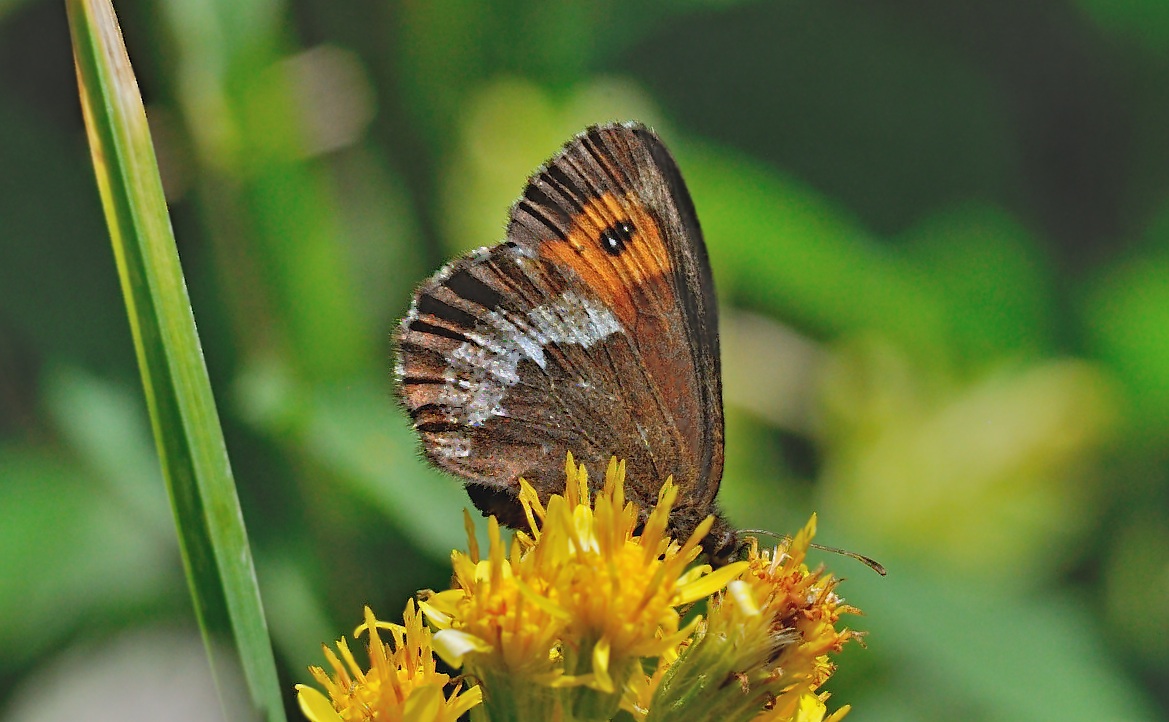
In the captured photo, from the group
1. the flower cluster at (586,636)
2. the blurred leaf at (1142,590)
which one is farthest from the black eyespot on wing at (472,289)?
the blurred leaf at (1142,590)

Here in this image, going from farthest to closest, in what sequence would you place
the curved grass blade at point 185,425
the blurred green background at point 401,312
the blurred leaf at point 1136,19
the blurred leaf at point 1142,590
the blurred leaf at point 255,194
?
the blurred leaf at point 1136,19
the blurred leaf at point 1142,590
the blurred leaf at point 255,194
the blurred green background at point 401,312
the curved grass blade at point 185,425

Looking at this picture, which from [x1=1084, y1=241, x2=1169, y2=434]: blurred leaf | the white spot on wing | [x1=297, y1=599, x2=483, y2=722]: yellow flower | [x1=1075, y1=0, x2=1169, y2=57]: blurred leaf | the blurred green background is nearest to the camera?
[x1=297, y1=599, x2=483, y2=722]: yellow flower

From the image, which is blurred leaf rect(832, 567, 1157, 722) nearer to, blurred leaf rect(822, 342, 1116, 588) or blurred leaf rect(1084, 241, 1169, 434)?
blurred leaf rect(822, 342, 1116, 588)

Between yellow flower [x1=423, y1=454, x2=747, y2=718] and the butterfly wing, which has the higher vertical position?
the butterfly wing

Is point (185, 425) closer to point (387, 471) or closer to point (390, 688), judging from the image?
point (390, 688)

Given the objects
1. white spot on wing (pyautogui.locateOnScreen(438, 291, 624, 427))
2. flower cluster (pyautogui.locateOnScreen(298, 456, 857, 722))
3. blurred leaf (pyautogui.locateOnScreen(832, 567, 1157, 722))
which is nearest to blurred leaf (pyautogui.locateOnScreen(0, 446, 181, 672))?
white spot on wing (pyautogui.locateOnScreen(438, 291, 624, 427))

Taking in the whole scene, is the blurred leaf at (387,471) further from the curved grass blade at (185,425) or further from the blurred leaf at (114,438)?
the curved grass blade at (185,425)

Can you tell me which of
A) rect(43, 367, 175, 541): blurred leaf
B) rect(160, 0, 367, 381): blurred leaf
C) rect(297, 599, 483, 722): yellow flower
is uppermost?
rect(160, 0, 367, 381): blurred leaf

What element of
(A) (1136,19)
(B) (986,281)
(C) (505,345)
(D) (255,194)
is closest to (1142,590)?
(B) (986,281)
